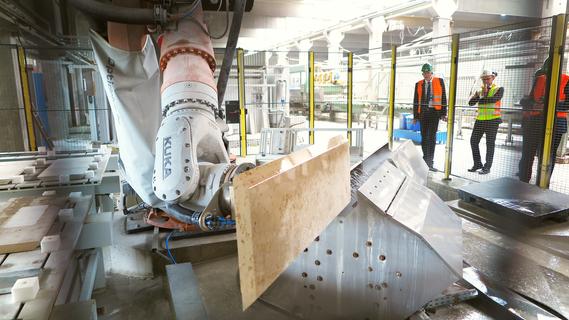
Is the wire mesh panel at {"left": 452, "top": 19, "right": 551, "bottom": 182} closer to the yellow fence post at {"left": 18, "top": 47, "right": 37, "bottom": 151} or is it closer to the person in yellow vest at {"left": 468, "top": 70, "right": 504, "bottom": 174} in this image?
the person in yellow vest at {"left": 468, "top": 70, "right": 504, "bottom": 174}

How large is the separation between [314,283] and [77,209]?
41.9 inches

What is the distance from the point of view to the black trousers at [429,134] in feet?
17.0

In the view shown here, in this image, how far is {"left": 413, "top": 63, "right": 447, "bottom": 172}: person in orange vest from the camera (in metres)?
5.14

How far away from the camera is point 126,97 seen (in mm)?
2068

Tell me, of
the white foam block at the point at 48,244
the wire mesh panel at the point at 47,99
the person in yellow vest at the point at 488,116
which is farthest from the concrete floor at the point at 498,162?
the wire mesh panel at the point at 47,99

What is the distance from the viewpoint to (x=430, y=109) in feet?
17.0

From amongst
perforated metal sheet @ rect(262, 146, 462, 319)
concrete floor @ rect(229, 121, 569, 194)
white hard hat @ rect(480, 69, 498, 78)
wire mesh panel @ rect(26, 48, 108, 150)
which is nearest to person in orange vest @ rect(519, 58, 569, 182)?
concrete floor @ rect(229, 121, 569, 194)

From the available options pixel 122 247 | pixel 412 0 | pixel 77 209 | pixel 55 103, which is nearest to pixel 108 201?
pixel 122 247

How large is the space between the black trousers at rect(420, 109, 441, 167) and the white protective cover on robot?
4013 millimetres

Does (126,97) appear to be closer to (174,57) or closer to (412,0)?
(174,57)

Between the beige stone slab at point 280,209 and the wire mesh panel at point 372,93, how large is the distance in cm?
799

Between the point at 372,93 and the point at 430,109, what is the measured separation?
21.7 ft

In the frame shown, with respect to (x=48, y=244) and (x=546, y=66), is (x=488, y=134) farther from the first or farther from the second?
(x=48, y=244)

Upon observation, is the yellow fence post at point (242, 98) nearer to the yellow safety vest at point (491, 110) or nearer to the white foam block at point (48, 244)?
the yellow safety vest at point (491, 110)
